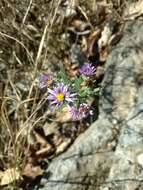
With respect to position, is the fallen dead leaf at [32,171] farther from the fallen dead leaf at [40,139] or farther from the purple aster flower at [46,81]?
the purple aster flower at [46,81]

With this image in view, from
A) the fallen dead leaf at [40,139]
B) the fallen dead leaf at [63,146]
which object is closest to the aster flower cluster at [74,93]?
the fallen dead leaf at [63,146]

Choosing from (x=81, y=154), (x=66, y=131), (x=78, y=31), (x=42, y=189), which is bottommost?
(x=42, y=189)

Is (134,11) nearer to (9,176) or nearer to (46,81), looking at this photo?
(46,81)

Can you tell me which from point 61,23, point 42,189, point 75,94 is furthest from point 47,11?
point 42,189

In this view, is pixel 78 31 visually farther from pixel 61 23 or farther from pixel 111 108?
pixel 111 108

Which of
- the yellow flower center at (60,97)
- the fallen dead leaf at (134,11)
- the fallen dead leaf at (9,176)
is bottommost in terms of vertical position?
the fallen dead leaf at (9,176)

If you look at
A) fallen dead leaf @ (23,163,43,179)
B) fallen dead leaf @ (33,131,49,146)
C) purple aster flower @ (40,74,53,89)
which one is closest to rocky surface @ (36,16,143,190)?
fallen dead leaf @ (23,163,43,179)

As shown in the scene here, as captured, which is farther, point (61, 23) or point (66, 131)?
point (61, 23)
